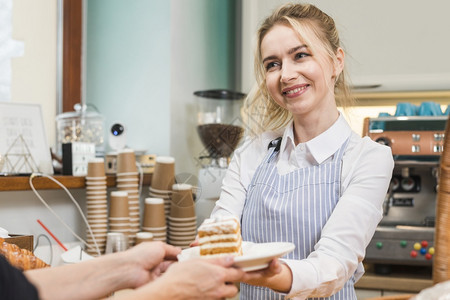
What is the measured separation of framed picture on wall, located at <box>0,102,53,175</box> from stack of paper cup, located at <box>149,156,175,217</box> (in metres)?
0.38

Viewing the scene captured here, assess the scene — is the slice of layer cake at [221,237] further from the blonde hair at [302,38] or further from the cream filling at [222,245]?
the blonde hair at [302,38]

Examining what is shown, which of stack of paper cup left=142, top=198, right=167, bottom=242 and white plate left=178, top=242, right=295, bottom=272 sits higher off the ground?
white plate left=178, top=242, right=295, bottom=272

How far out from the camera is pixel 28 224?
6.38 feet

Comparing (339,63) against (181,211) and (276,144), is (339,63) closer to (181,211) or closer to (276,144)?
(276,144)

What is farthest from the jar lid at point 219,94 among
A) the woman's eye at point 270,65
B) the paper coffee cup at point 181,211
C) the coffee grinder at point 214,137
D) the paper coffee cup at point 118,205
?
the woman's eye at point 270,65

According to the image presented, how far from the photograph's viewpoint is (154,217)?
2082mm

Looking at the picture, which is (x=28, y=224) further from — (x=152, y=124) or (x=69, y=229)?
(x=152, y=124)

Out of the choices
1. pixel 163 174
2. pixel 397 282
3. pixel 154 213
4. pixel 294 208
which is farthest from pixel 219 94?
pixel 294 208

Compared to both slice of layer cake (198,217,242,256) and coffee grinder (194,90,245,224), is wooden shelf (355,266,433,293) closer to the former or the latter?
coffee grinder (194,90,245,224)

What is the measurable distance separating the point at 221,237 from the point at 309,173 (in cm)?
38

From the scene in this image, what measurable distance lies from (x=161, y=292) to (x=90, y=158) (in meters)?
1.31

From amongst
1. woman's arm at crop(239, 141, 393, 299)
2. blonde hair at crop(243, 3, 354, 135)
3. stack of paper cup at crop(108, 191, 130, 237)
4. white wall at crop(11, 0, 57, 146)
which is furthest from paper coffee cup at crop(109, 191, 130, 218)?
woman's arm at crop(239, 141, 393, 299)

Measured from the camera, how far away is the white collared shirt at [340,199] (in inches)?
44.8

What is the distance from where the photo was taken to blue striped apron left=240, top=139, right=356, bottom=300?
129 centimetres
